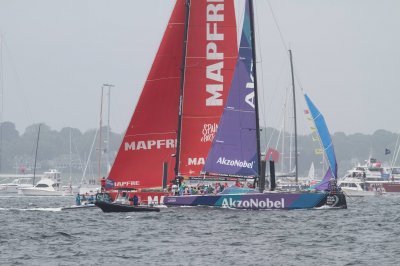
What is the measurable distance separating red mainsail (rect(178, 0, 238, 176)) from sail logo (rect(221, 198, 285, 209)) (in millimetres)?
4615

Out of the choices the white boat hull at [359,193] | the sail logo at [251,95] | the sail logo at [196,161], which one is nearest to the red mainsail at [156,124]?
the sail logo at [196,161]

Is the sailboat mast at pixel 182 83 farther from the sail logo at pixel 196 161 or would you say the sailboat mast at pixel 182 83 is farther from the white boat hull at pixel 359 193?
the white boat hull at pixel 359 193

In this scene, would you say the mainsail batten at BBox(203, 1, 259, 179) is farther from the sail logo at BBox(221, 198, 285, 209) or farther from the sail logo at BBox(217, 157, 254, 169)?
the sail logo at BBox(221, 198, 285, 209)

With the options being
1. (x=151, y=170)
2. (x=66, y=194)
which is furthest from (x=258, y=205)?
(x=66, y=194)

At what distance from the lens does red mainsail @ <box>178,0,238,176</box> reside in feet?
183

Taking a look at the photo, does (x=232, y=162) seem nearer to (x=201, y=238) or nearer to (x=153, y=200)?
(x=153, y=200)

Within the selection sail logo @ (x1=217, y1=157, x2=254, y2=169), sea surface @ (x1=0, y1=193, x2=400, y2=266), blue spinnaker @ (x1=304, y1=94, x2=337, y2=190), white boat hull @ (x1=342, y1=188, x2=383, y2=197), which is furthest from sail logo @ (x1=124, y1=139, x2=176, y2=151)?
white boat hull @ (x1=342, y1=188, x2=383, y2=197)

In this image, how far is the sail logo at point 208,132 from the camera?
56.1 meters

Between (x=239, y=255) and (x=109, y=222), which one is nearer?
(x=239, y=255)

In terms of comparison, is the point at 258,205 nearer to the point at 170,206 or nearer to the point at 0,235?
the point at 170,206

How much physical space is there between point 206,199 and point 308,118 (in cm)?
4290

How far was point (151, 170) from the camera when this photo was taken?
183 ft

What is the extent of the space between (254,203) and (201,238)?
11.0 meters

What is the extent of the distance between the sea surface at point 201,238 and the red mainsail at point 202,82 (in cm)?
366
